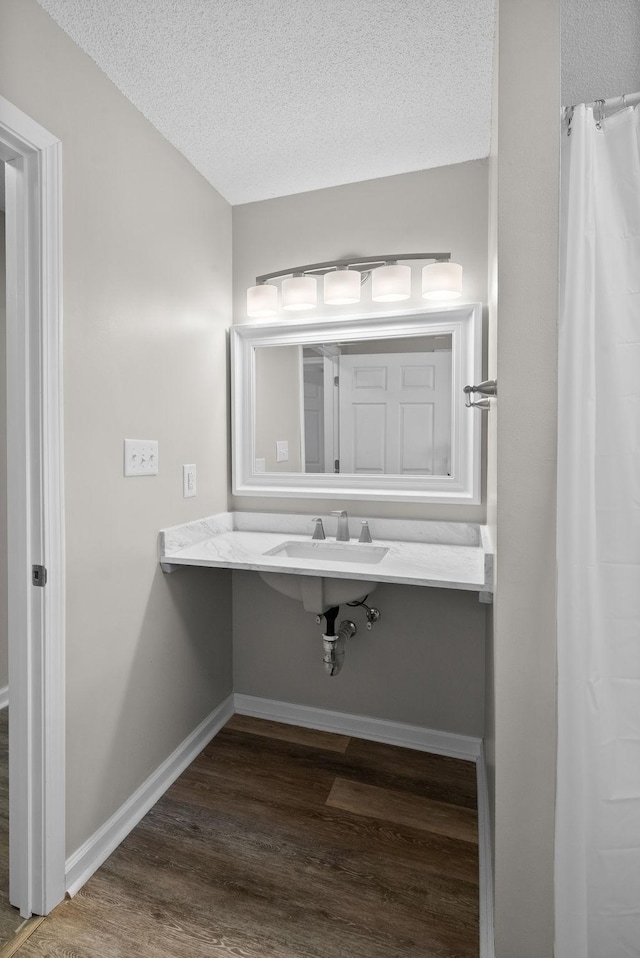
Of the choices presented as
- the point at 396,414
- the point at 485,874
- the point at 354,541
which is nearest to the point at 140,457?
the point at 354,541

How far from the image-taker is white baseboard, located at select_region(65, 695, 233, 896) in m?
1.46

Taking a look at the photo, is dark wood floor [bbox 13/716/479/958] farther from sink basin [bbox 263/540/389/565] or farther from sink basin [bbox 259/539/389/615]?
sink basin [bbox 263/540/389/565]

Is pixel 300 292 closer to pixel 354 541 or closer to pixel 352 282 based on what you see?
pixel 352 282

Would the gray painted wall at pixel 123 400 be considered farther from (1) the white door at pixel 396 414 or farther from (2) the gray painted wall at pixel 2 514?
(2) the gray painted wall at pixel 2 514

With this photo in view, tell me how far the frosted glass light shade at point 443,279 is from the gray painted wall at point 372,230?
0.10 meters

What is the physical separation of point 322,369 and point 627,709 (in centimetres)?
160

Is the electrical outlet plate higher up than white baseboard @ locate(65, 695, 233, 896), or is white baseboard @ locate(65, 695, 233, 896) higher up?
the electrical outlet plate

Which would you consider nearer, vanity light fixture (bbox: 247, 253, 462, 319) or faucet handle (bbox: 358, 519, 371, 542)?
vanity light fixture (bbox: 247, 253, 462, 319)

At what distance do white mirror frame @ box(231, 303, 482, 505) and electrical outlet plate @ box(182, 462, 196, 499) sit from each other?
31 centimetres

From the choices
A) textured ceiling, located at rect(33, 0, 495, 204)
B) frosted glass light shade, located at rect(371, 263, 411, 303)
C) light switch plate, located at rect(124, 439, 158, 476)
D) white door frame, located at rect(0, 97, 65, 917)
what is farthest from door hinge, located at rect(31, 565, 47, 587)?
frosted glass light shade, located at rect(371, 263, 411, 303)

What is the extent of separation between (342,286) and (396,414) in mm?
560

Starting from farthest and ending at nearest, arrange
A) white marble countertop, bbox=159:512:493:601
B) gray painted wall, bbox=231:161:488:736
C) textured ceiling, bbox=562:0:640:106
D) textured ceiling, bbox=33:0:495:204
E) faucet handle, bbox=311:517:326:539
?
faucet handle, bbox=311:517:326:539, gray painted wall, bbox=231:161:488:736, white marble countertop, bbox=159:512:493:601, textured ceiling, bbox=33:0:495:204, textured ceiling, bbox=562:0:640:106

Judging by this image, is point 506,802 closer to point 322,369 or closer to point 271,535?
point 271,535

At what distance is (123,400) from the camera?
1.62 meters
